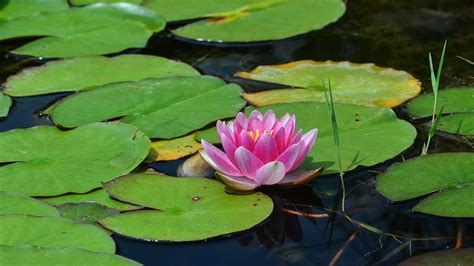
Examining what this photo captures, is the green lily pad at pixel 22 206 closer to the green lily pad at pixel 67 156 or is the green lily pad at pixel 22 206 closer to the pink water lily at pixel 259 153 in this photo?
the green lily pad at pixel 67 156

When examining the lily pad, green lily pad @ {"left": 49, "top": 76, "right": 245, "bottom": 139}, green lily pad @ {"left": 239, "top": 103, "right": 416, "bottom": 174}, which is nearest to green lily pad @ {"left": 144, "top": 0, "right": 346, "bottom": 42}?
the lily pad

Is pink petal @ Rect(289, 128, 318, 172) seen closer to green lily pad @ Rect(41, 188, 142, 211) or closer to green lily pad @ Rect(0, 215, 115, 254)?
green lily pad @ Rect(41, 188, 142, 211)

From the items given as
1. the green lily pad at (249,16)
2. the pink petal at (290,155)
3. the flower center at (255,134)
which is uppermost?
the flower center at (255,134)

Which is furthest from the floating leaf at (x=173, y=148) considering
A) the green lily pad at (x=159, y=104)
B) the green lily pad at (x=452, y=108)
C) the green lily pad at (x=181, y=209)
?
the green lily pad at (x=452, y=108)

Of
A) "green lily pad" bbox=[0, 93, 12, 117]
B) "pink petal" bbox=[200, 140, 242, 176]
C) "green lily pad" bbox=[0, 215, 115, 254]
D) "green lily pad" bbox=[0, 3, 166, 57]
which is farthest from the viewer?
"green lily pad" bbox=[0, 3, 166, 57]

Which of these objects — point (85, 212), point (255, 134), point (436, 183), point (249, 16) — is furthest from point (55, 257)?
point (249, 16)

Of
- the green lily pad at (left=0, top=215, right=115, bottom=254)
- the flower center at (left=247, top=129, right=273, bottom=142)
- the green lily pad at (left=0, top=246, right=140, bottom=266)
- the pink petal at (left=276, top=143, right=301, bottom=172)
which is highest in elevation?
the flower center at (left=247, top=129, right=273, bottom=142)

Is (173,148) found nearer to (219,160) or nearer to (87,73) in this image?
(219,160)
